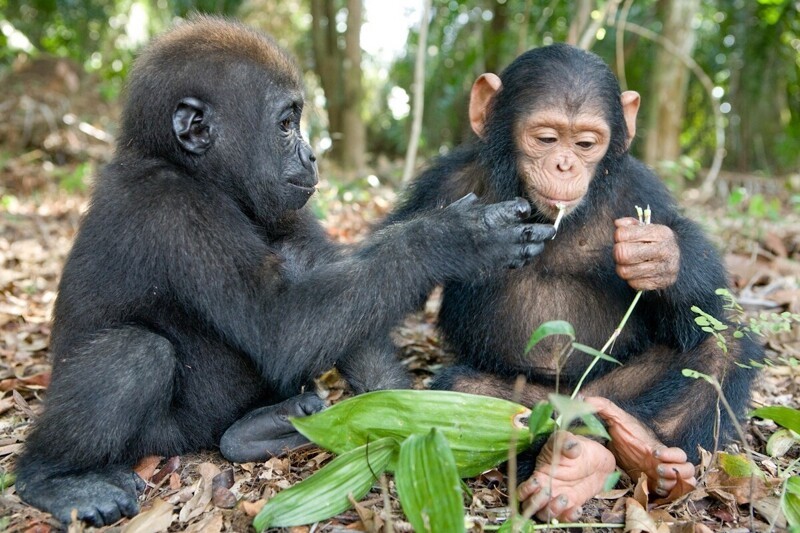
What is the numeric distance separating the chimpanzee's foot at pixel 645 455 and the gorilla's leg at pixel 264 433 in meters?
1.72

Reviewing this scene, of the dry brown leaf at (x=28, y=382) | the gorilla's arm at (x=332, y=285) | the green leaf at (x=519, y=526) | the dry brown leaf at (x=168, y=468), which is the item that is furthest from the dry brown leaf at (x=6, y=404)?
the green leaf at (x=519, y=526)

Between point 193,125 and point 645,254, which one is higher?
point 193,125

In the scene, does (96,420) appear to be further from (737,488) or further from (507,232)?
(737,488)

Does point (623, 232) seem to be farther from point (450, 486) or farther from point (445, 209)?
point (450, 486)

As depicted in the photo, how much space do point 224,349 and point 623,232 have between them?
2.49 metres

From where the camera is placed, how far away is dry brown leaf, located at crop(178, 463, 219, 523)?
403 cm

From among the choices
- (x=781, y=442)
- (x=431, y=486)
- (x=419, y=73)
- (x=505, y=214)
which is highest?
(x=419, y=73)

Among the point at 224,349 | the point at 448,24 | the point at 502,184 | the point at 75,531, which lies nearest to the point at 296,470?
the point at 224,349

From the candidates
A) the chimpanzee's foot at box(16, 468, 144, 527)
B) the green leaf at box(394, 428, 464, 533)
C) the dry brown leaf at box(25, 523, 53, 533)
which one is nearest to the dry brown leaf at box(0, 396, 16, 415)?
the chimpanzee's foot at box(16, 468, 144, 527)

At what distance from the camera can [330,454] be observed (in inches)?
183

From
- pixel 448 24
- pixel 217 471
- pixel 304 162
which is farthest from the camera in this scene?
pixel 448 24

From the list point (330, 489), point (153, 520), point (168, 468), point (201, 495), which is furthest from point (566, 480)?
point (168, 468)

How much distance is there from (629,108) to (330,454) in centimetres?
300

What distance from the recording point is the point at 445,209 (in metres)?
4.52
